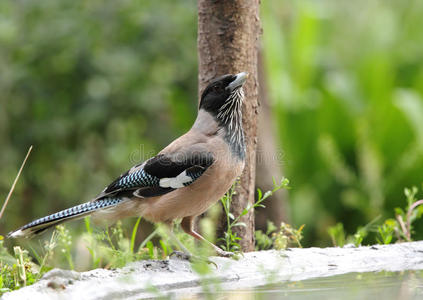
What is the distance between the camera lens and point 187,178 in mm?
4383

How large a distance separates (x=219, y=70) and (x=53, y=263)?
1.89 meters

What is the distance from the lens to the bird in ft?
14.2

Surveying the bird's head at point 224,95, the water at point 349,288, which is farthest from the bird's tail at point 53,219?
the water at point 349,288

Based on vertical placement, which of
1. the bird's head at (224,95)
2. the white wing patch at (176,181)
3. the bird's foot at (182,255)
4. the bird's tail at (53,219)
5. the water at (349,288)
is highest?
the bird's head at (224,95)

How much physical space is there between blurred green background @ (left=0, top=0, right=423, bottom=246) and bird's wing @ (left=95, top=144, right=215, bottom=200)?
10.9 feet

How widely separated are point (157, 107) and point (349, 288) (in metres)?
6.52

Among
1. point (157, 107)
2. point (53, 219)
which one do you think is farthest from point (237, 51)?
point (157, 107)

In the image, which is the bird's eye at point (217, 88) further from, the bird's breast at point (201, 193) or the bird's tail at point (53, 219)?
the bird's tail at point (53, 219)

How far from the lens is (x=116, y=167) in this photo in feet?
31.0

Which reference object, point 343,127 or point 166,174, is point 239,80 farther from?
point 343,127

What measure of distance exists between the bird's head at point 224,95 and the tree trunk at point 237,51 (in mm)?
141

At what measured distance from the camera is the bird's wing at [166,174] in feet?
14.4

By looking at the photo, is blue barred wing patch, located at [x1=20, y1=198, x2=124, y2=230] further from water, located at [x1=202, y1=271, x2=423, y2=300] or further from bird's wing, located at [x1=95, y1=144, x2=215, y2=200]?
water, located at [x1=202, y1=271, x2=423, y2=300]

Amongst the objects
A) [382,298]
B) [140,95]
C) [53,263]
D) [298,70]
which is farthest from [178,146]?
[298,70]
